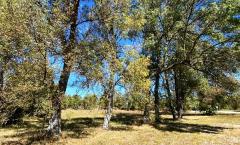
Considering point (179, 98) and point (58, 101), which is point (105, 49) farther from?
point (179, 98)

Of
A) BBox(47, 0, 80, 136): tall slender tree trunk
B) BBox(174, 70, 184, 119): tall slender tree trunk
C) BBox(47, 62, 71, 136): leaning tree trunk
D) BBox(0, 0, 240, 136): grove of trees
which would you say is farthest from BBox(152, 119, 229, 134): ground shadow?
BBox(174, 70, 184, 119): tall slender tree trunk

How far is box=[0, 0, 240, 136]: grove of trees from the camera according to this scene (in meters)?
24.5

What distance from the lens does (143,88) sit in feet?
116

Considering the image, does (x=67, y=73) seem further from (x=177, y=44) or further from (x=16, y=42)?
(x=177, y=44)

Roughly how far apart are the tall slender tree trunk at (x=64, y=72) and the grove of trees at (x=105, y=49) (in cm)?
7

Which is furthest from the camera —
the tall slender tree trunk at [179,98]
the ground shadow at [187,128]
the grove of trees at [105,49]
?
the tall slender tree trunk at [179,98]

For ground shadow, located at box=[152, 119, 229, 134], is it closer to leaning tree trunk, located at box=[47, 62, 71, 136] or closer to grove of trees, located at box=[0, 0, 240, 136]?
grove of trees, located at box=[0, 0, 240, 136]

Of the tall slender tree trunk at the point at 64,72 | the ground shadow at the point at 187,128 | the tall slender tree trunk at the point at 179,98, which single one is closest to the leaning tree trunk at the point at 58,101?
the tall slender tree trunk at the point at 64,72

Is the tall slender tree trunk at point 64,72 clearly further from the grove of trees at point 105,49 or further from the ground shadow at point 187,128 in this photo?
the ground shadow at point 187,128

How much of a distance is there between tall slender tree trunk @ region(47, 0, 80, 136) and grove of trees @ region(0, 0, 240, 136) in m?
0.07

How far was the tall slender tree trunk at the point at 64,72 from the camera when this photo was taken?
2650cm

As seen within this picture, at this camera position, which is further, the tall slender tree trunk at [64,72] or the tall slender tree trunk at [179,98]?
the tall slender tree trunk at [179,98]

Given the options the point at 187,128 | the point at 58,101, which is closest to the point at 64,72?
the point at 58,101

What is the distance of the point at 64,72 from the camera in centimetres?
2752
